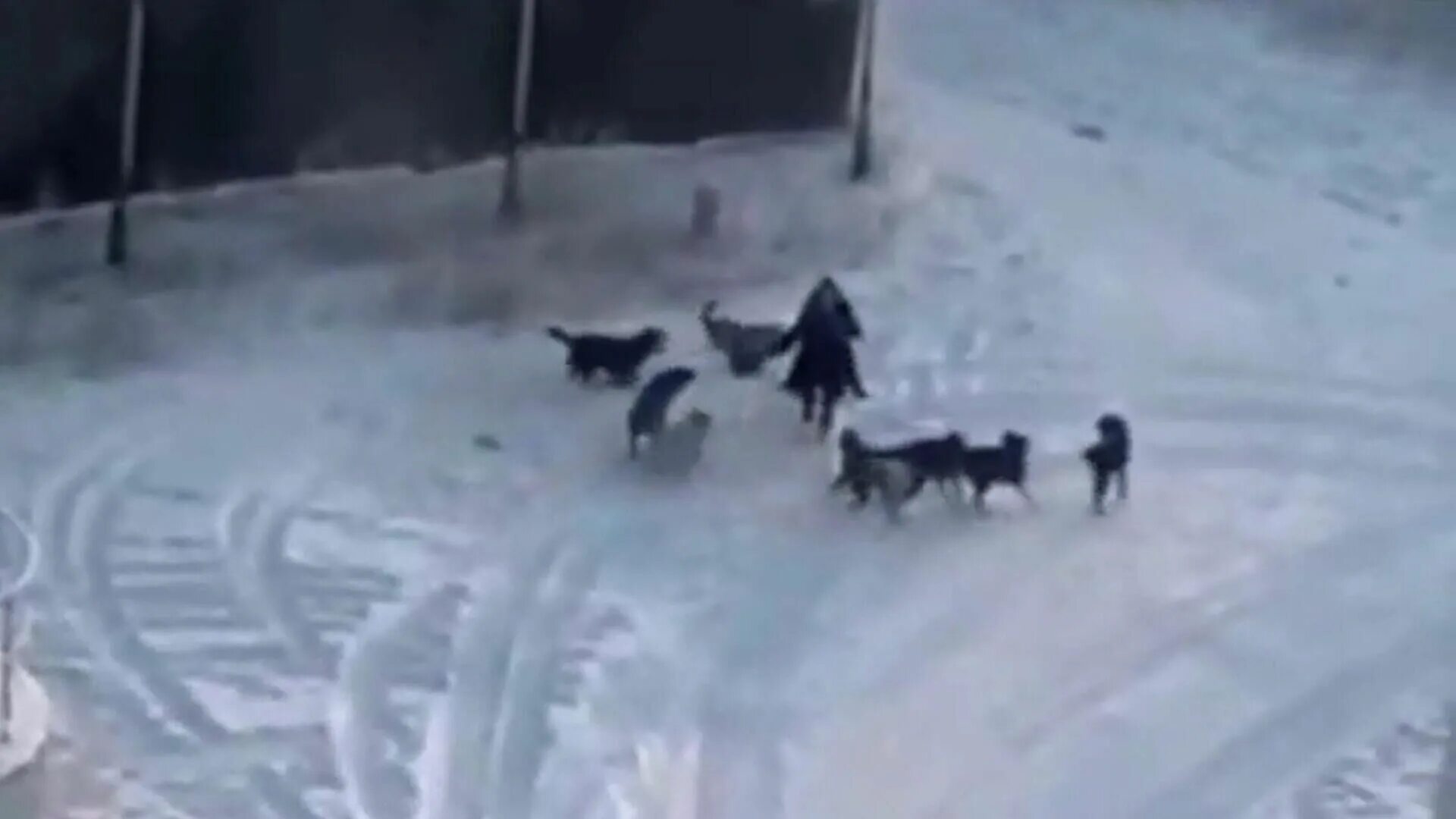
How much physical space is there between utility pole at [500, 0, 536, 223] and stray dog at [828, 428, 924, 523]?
13.8 ft

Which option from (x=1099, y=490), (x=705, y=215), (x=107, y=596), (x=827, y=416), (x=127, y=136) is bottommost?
(x=107, y=596)

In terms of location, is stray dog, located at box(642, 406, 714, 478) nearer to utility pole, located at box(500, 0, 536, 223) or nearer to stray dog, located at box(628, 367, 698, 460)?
stray dog, located at box(628, 367, 698, 460)

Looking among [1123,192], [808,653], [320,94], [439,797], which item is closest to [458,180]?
[320,94]

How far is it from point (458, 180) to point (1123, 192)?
4105 mm

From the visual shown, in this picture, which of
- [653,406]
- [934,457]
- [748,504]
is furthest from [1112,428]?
[653,406]

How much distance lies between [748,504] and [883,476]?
0.65 meters

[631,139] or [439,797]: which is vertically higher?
[631,139]

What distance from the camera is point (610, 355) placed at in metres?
15.8

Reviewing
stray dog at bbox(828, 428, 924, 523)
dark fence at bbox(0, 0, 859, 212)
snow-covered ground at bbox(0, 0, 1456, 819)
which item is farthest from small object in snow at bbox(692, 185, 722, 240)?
stray dog at bbox(828, 428, 924, 523)

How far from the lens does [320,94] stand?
18.1 metres

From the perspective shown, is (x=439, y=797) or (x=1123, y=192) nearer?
(x=439, y=797)

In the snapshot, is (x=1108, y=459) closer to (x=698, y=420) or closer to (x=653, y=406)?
(x=698, y=420)

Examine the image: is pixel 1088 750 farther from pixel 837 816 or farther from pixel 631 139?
pixel 631 139

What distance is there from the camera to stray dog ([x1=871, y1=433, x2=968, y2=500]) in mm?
14562
